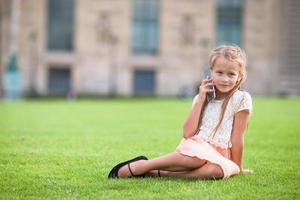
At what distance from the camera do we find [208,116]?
24.5 ft

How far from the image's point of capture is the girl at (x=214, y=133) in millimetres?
7094

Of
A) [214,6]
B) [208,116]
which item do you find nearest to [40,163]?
[208,116]

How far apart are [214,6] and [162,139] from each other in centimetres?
3491

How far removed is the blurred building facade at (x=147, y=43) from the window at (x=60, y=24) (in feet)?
0.22

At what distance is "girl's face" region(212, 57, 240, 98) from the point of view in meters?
7.32

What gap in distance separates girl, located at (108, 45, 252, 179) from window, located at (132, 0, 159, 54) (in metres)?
38.3

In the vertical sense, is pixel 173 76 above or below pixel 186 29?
below

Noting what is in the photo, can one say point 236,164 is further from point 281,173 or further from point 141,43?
point 141,43

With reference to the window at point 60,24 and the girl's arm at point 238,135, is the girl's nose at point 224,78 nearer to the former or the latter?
the girl's arm at point 238,135

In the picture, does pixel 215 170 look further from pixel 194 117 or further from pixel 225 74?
pixel 225 74

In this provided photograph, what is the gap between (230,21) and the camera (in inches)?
1831

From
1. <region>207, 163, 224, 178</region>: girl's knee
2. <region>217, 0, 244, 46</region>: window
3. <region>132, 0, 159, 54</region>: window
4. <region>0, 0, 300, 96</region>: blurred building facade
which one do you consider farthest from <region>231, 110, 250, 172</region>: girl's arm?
<region>217, 0, 244, 46</region>: window

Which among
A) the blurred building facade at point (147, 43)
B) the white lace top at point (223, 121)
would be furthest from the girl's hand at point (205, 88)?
the blurred building facade at point (147, 43)

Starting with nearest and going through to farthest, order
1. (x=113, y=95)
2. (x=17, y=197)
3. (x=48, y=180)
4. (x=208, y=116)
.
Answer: (x=17, y=197) → (x=48, y=180) → (x=208, y=116) → (x=113, y=95)
